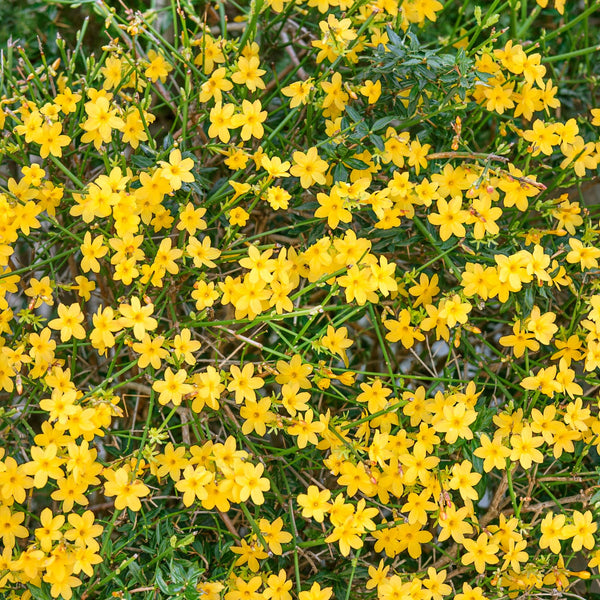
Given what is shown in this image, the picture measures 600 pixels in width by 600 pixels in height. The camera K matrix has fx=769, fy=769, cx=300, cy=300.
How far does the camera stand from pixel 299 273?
5.01 feet

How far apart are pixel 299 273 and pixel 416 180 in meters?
0.33

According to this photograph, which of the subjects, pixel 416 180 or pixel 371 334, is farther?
pixel 371 334

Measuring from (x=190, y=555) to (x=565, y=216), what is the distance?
1060mm

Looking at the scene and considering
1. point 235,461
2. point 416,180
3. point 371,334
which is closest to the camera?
point 235,461

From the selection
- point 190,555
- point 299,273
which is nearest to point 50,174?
point 299,273

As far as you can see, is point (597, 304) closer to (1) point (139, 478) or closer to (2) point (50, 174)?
(1) point (139, 478)

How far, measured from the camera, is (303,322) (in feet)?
5.44

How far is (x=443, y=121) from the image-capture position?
1607 mm

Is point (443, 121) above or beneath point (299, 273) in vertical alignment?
above

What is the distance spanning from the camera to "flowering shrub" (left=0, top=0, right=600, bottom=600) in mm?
1412

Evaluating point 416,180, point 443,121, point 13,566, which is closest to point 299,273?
point 416,180

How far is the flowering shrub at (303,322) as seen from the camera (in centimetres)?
141

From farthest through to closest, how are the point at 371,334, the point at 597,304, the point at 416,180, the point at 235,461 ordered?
1. the point at 371,334
2. the point at 416,180
3. the point at 597,304
4. the point at 235,461

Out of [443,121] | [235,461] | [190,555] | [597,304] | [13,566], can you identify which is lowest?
[190,555]
